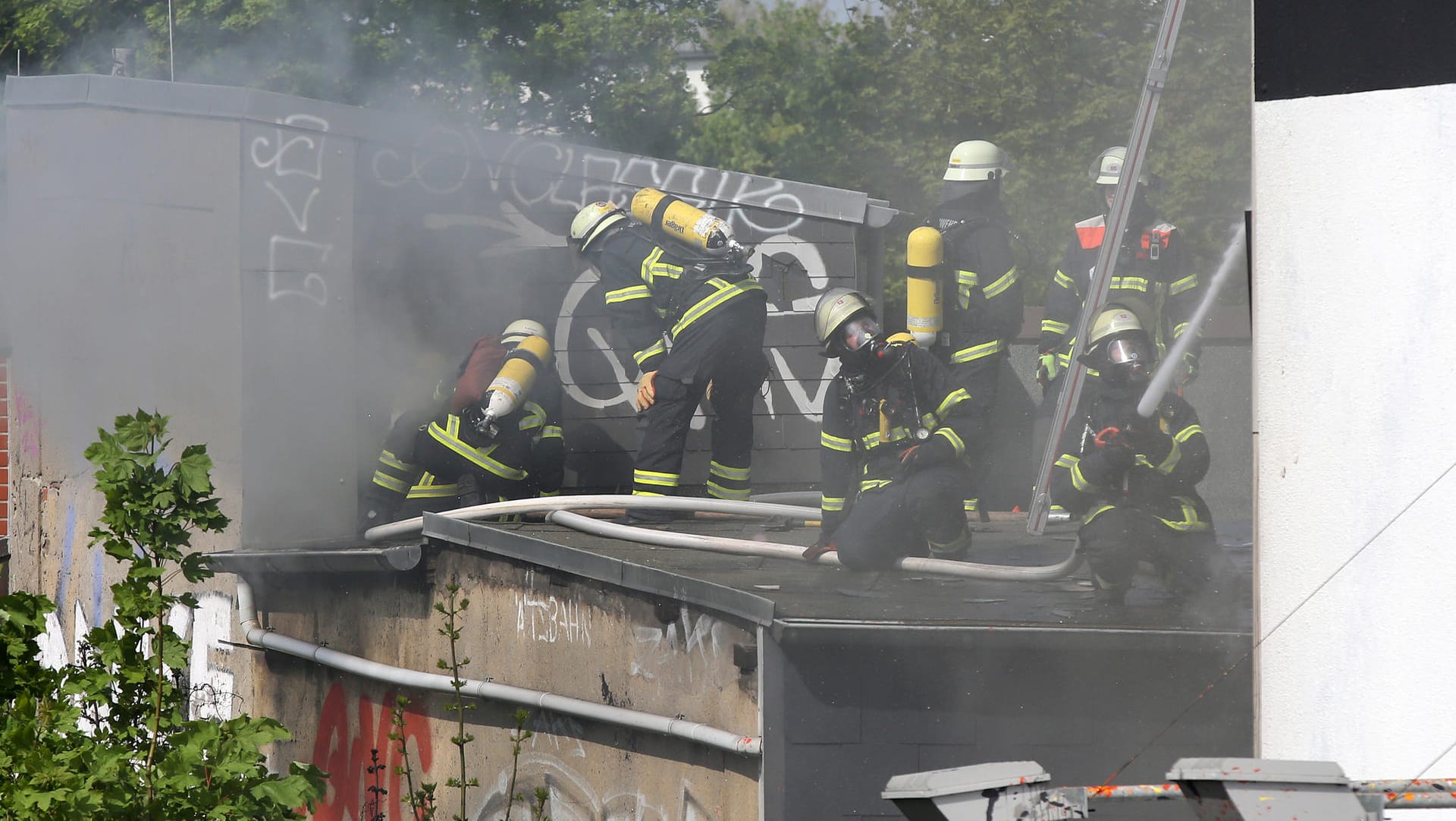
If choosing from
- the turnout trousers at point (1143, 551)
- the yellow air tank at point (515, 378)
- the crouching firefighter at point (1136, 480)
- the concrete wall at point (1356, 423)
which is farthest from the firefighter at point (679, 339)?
the concrete wall at point (1356, 423)

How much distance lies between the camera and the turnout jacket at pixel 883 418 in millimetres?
4719

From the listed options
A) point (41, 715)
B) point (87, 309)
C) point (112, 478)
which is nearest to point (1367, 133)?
point (112, 478)

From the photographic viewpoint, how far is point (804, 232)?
6.90m

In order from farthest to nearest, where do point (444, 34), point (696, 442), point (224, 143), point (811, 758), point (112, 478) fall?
point (444, 34), point (696, 442), point (224, 143), point (811, 758), point (112, 478)

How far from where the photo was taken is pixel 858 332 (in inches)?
189

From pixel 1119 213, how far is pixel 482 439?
3348 mm

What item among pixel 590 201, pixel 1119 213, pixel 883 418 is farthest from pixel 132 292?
pixel 1119 213

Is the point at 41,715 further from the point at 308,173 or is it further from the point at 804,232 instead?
the point at 804,232

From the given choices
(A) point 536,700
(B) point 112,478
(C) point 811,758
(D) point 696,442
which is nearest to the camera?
(B) point 112,478

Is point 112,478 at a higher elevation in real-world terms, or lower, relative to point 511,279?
lower

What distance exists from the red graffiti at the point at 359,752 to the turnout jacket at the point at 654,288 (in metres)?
1.90

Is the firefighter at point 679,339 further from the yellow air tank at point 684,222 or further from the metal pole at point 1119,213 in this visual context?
the metal pole at point 1119,213

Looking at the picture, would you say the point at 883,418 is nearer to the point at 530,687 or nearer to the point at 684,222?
the point at 530,687

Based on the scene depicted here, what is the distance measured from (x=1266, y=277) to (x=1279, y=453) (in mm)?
371
